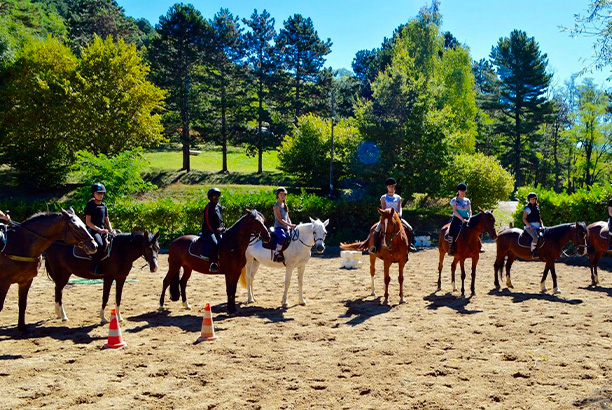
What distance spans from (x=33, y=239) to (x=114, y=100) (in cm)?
2763

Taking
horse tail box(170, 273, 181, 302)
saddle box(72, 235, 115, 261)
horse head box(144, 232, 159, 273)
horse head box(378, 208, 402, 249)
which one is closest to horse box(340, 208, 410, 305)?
horse head box(378, 208, 402, 249)

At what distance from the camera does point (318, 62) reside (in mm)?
50250

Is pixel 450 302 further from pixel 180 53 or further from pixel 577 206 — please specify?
pixel 180 53

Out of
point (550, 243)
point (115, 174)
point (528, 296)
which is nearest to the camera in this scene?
point (528, 296)

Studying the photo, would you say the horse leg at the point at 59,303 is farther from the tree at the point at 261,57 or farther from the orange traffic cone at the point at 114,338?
the tree at the point at 261,57

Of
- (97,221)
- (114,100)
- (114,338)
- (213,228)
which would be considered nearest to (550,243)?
(213,228)

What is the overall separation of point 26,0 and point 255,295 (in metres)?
73.0

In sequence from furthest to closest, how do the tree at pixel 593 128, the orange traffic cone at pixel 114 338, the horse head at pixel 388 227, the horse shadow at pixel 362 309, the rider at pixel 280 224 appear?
the tree at pixel 593 128
the horse head at pixel 388 227
the rider at pixel 280 224
the horse shadow at pixel 362 309
the orange traffic cone at pixel 114 338

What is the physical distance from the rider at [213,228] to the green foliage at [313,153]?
2392cm

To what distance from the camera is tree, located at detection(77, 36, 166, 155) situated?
33.6m

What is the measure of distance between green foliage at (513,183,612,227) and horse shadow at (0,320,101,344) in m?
18.9

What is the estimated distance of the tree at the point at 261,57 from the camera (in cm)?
4591

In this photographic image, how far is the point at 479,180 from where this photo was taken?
29188mm

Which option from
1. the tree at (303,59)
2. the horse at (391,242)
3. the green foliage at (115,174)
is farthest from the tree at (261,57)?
the horse at (391,242)
